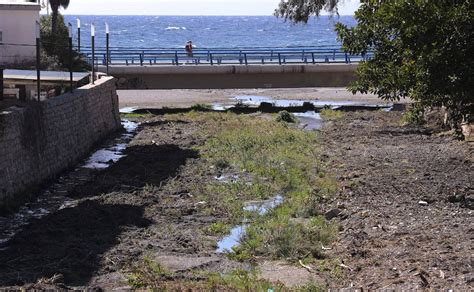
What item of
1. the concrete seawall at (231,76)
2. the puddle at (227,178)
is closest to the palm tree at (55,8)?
the concrete seawall at (231,76)

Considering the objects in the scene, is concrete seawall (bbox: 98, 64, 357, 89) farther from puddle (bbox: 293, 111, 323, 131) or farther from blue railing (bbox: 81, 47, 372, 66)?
puddle (bbox: 293, 111, 323, 131)

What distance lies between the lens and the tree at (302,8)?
1462 inches

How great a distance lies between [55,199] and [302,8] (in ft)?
67.5

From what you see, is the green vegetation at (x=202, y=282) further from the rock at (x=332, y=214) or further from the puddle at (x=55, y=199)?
the rock at (x=332, y=214)

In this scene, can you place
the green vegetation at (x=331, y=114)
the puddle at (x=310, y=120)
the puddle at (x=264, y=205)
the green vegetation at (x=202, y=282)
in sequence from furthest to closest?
the green vegetation at (x=331, y=114) → the puddle at (x=310, y=120) → the puddle at (x=264, y=205) → the green vegetation at (x=202, y=282)

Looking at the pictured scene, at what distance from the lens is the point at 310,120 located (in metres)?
39.8

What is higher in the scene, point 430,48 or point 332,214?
→ point 430,48

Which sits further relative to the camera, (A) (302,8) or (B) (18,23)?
(A) (302,8)

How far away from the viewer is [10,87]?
26.2 meters

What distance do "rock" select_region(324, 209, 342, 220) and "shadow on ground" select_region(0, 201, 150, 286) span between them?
307 centimetres

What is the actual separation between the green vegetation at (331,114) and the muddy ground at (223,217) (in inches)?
544

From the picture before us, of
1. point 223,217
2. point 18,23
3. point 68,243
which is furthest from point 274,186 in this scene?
point 18,23

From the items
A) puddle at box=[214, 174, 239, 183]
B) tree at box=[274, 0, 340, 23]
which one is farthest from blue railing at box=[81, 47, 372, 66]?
puddle at box=[214, 174, 239, 183]

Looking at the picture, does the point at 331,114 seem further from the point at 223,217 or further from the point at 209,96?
the point at 223,217
